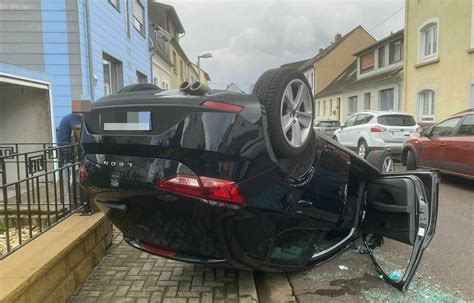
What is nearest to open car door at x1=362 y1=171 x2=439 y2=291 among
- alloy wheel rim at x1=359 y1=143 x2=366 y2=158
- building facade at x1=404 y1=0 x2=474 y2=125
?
alloy wheel rim at x1=359 y1=143 x2=366 y2=158

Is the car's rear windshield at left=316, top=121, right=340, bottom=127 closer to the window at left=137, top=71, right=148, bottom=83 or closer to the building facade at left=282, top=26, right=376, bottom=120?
the window at left=137, top=71, right=148, bottom=83

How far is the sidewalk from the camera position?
9.84ft

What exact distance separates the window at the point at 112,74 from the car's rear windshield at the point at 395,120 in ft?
25.7

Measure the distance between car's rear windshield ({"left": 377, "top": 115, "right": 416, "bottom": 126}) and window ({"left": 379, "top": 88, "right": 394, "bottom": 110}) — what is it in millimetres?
10375

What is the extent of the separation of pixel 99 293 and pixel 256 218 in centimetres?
162

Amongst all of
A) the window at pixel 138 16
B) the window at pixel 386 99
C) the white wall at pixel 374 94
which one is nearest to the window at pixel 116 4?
the window at pixel 138 16

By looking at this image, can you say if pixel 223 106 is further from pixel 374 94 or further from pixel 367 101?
pixel 367 101

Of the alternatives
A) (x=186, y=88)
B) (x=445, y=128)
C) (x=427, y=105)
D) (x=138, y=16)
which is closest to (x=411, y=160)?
(x=445, y=128)

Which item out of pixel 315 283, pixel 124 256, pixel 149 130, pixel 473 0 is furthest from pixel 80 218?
pixel 473 0

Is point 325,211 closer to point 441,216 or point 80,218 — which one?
point 80,218

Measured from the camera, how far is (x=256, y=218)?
236cm

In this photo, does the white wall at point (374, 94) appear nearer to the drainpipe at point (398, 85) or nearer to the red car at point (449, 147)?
the drainpipe at point (398, 85)

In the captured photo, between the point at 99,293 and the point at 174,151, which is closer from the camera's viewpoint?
the point at 174,151

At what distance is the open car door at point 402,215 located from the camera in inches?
123
